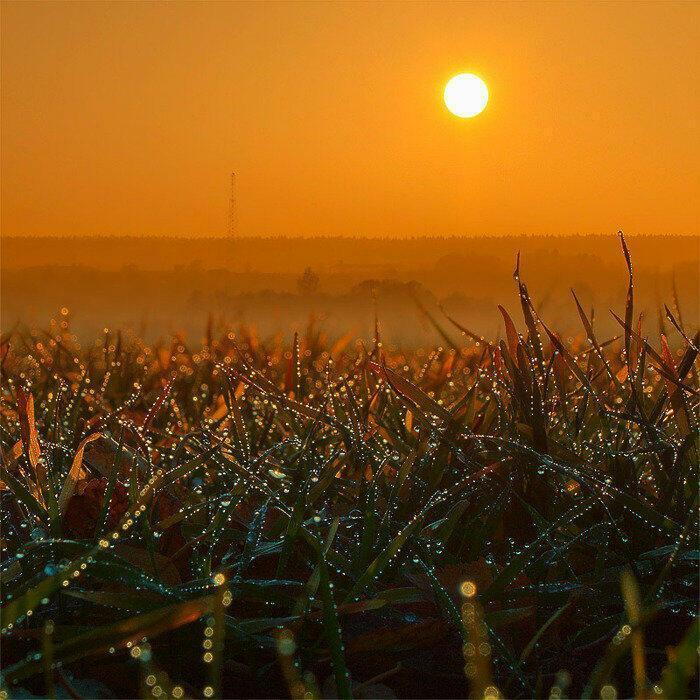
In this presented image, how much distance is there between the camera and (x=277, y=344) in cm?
451

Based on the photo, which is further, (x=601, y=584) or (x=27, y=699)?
(x=601, y=584)

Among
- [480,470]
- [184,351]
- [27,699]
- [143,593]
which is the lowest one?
[27,699]

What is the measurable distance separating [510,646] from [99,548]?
57cm

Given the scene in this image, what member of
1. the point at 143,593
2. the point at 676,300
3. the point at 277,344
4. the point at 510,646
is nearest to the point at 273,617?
the point at 143,593

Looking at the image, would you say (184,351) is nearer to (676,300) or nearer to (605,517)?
(676,300)

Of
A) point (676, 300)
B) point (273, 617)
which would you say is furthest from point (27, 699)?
point (676, 300)

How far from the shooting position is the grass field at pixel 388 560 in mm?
1218

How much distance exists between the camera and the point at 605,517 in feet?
4.91

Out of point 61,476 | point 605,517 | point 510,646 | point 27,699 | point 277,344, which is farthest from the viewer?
point 277,344

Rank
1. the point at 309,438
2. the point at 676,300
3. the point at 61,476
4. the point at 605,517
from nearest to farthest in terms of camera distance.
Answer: the point at 605,517 < the point at 309,438 < the point at 61,476 < the point at 676,300

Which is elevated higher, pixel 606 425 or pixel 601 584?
pixel 606 425

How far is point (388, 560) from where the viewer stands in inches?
51.8

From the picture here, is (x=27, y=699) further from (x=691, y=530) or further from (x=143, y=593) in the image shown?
(x=691, y=530)

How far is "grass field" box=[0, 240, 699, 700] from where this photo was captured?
122 centimetres
